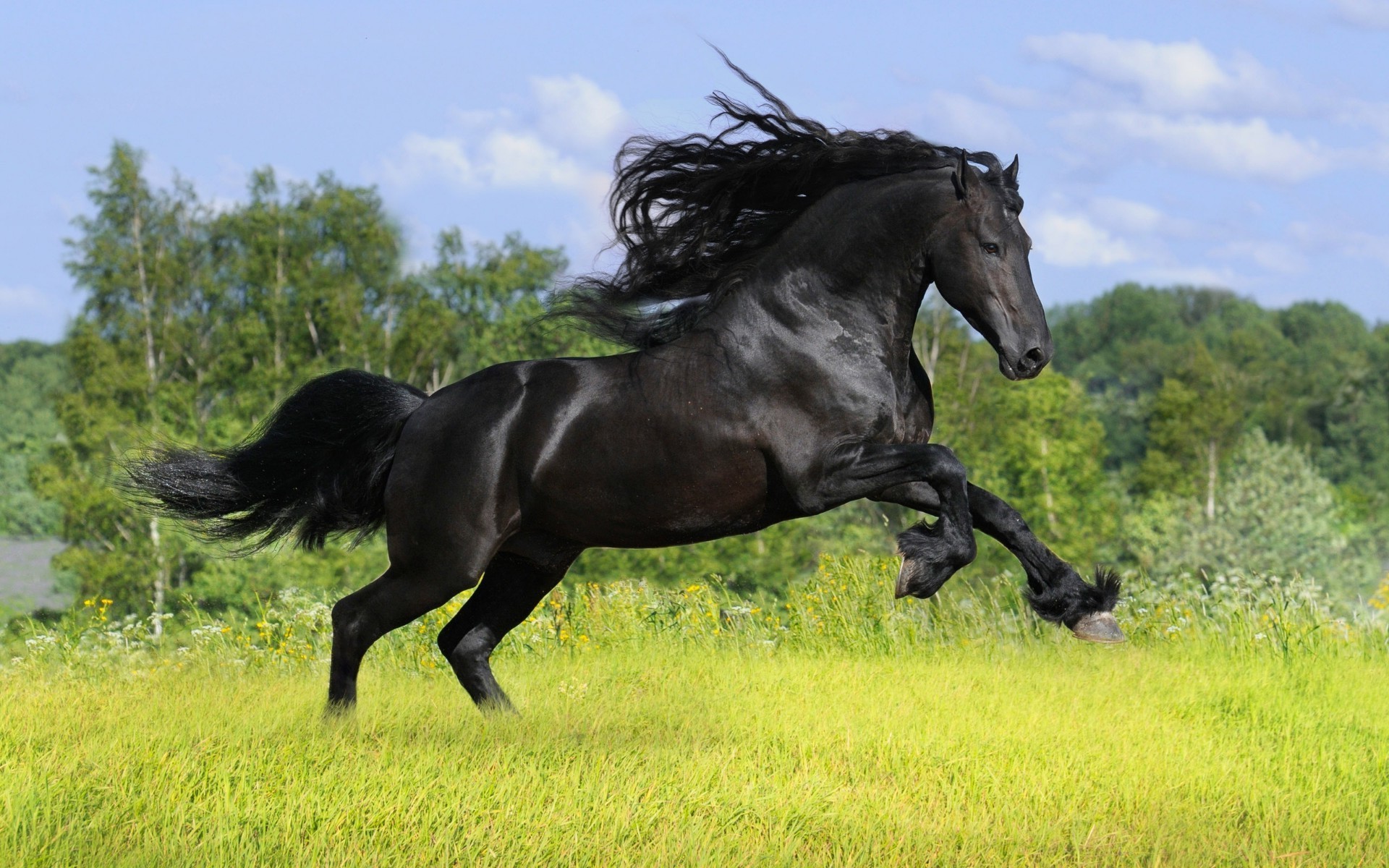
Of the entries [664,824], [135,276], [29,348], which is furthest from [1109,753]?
[29,348]

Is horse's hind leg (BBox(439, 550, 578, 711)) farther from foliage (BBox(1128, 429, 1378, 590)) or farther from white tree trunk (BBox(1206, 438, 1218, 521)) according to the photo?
white tree trunk (BBox(1206, 438, 1218, 521))

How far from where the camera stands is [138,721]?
570cm

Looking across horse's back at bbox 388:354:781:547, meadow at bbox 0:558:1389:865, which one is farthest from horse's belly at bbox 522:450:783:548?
meadow at bbox 0:558:1389:865

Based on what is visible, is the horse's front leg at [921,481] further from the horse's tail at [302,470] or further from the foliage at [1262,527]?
the foliage at [1262,527]

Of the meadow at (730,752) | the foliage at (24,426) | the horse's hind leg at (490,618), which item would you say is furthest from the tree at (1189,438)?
the horse's hind leg at (490,618)

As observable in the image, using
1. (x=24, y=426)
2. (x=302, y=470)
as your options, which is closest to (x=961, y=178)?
(x=302, y=470)

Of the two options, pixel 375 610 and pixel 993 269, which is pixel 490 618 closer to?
pixel 375 610

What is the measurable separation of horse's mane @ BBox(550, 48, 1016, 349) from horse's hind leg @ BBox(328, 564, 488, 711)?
4.28ft

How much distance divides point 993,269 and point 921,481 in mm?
841

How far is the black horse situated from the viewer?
199 inches

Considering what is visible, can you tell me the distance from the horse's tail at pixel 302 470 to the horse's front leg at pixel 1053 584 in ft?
8.25

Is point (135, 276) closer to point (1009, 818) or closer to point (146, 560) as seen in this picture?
point (146, 560)

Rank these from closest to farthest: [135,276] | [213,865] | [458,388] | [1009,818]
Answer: [213,865]
[1009,818]
[458,388]
[135,276]

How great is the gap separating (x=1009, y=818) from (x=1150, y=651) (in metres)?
4.03
